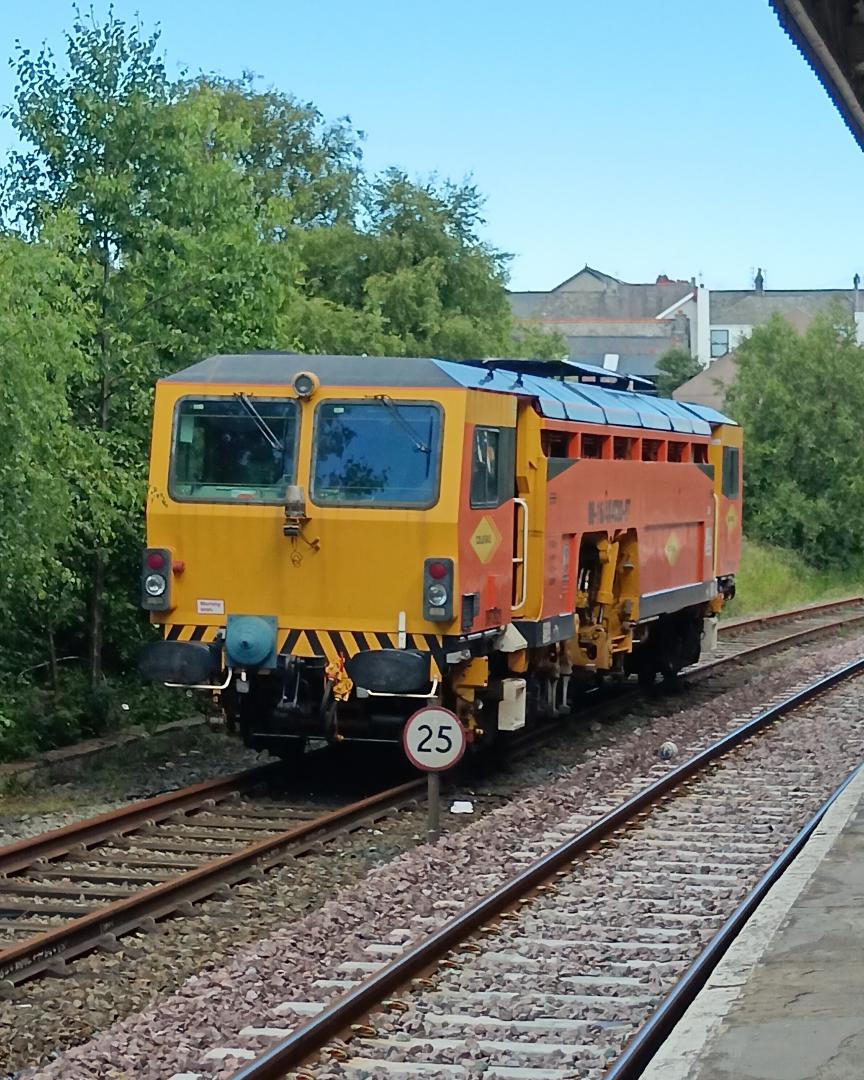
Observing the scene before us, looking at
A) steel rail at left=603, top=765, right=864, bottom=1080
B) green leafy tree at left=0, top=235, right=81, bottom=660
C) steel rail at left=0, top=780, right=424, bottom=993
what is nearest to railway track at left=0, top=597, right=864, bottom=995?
steel rail at left=0, top=780, right=424, bottom=993

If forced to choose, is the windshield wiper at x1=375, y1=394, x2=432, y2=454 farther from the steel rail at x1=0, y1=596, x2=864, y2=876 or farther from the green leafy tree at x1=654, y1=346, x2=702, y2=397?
the green leafy tree at x1=654, y1=346, x2=702, y2=397

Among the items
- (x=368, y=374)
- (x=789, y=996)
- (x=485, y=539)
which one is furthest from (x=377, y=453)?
(x=789, y=996)

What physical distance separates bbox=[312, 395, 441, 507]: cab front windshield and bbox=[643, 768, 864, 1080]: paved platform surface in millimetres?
4257

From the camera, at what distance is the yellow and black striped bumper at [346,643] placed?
12.4 m

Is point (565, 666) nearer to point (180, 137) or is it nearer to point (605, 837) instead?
point (605, 837)

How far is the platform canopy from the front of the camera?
7926 mm

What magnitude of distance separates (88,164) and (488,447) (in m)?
5.86

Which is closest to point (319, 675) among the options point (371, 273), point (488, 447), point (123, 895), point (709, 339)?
point (488, 447)

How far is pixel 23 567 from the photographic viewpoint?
13.3 m

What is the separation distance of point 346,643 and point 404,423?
1.65 m

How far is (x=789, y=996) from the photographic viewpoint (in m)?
6.78

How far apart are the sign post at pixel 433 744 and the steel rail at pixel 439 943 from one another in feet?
3.24

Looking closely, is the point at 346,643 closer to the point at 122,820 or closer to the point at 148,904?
the point at 122,820

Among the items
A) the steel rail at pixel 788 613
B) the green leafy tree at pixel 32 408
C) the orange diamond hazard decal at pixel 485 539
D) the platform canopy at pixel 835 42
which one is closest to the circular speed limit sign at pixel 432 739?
the orange diamond hazard decal at pixel 485 539
